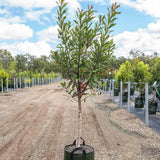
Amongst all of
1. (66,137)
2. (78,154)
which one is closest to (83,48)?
(78,154)

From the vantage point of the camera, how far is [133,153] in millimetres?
5340

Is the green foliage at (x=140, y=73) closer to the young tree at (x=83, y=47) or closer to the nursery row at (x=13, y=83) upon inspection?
the young tree at (x=83, y=47)

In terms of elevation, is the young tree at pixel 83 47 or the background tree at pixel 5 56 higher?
the background tree at pixel 5 56

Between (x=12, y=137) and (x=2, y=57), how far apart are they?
56881 mm

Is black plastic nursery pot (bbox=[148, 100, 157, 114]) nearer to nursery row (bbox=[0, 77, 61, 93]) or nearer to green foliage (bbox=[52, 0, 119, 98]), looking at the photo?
green foliage (bbox=[52, 0, 119, 98])

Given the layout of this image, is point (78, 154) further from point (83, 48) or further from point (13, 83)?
point (13, 83)

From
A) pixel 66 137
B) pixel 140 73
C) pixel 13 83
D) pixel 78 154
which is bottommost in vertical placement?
pixel 66 137

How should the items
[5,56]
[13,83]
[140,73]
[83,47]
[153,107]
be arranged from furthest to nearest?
[5,56], [13,83], [140,73], [153,107], [83,47]

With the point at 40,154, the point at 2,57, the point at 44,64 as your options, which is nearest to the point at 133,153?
the point at 40,154

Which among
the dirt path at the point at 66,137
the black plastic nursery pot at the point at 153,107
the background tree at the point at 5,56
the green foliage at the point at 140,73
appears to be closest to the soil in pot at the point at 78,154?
the dirt path at the point at 66,137

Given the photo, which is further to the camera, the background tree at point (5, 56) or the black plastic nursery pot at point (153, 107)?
the background tree at point (5, 56)

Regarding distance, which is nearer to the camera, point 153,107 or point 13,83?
point 153,107

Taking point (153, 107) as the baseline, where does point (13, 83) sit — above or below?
above

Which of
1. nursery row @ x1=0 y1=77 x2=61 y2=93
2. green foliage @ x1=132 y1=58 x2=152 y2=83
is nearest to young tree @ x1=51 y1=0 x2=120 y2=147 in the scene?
green foliage @ x1=132 y1=58 x2=152 y2=83
